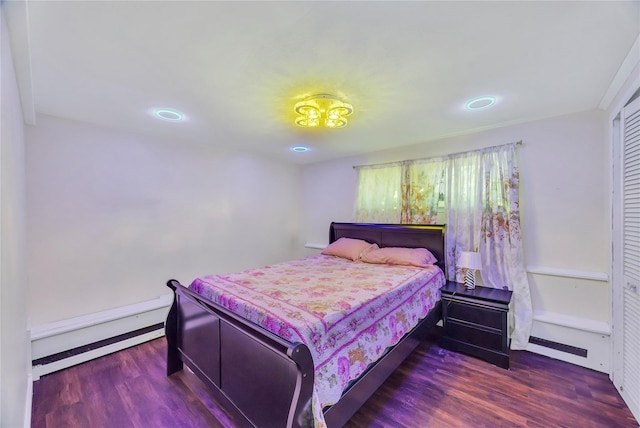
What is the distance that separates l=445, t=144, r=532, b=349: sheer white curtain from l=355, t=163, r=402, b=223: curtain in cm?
71

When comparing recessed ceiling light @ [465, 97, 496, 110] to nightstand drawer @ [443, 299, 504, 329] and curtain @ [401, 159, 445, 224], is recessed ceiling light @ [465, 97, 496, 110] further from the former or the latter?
nightstand drawer @ [443, 299, 504, 329]

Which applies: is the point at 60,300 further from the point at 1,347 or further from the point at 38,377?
the point at 1,347

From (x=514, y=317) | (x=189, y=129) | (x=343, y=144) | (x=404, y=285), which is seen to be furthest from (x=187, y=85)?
(x=514, y=317)

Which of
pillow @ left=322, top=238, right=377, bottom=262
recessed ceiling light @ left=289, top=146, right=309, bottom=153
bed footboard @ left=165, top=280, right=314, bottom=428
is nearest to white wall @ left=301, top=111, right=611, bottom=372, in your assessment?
pillow @ left=322, top=238, right=377, bottom=262

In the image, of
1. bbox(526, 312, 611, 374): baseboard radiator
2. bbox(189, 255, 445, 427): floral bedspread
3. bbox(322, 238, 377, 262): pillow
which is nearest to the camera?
bbox(189, 255, 445, 427): floral bedspread

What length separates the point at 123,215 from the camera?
297cm

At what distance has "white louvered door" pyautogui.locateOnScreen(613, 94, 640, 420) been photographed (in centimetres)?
176

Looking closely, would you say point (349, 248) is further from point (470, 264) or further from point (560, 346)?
point (560, 346)

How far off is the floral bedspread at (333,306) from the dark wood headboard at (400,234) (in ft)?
1.23

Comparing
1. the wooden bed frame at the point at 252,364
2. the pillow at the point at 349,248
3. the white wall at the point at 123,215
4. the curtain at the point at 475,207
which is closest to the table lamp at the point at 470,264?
the curtain at the point at 475,207

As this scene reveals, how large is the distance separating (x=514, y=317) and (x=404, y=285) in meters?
1.37

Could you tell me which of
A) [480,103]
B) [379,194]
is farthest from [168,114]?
[480,103]

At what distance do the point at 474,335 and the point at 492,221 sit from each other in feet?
3.99

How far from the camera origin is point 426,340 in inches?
115
